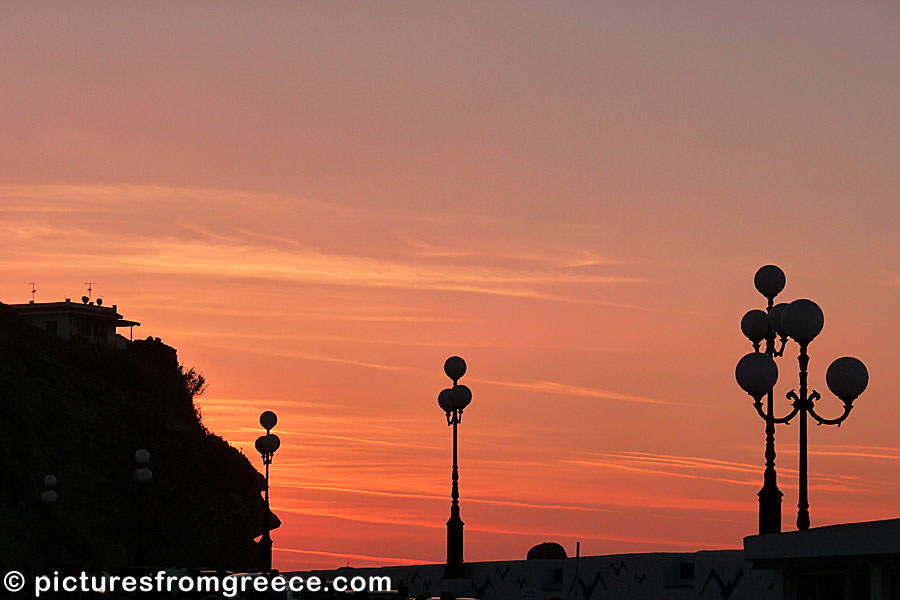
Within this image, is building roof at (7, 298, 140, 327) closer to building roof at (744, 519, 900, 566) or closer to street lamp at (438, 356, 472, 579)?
street lamp at (438, 356, 472, 579)

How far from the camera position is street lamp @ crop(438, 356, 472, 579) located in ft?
121

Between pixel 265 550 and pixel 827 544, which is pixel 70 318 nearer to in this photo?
pixel 265 550

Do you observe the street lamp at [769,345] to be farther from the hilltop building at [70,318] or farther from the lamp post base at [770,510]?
the hilltop building at [70,318]

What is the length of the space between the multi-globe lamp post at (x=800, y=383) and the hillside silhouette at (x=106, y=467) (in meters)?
66.5

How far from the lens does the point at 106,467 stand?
98.9 metres

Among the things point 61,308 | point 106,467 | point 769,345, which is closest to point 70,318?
point 61,308

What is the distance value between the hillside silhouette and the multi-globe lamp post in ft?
218

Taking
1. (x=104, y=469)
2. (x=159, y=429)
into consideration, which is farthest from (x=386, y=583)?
(x=159, y=429)

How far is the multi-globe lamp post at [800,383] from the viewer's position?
2408 centimetres

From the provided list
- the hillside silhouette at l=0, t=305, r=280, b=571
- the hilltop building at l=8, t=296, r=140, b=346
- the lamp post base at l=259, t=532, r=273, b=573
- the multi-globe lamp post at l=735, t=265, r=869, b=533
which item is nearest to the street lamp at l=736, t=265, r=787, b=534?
the multi-globe lamp post at l=735, t=265, r=869, b=533

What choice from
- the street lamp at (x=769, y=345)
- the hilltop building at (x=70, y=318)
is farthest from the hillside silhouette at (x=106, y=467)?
the street lamp at (x=769, y=345)

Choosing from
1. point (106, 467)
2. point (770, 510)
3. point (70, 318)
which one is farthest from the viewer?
point (70, 318)

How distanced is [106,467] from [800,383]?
80038 mm

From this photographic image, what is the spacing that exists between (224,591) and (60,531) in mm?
64067
